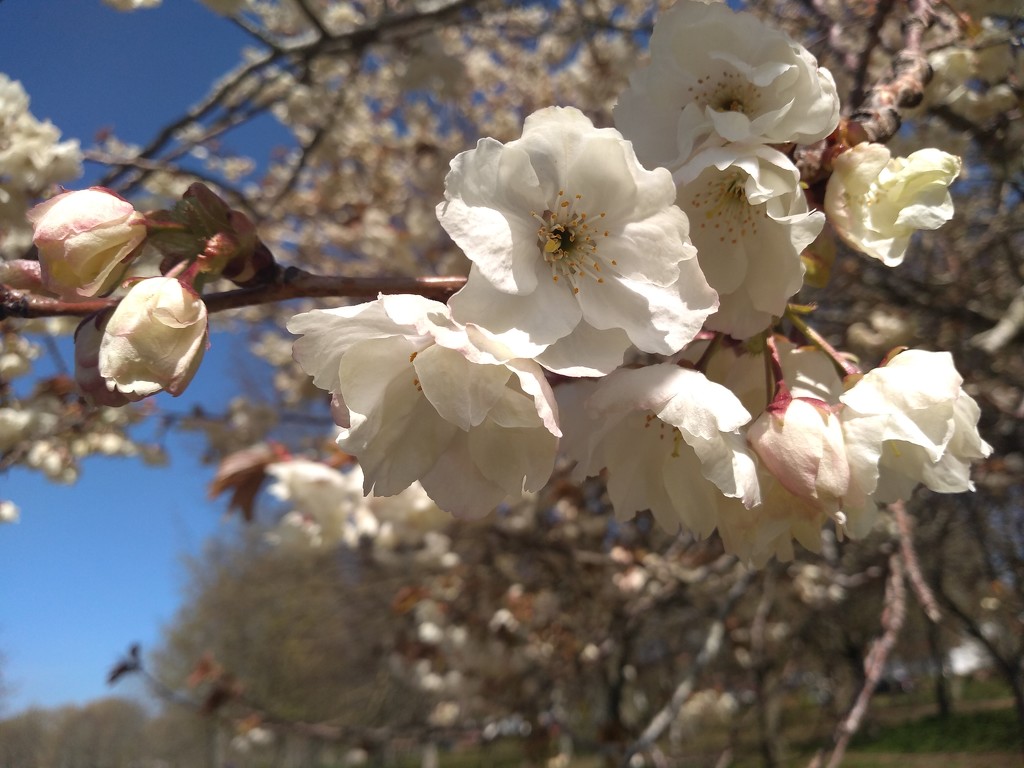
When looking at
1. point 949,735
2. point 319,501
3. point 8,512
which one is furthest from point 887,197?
point 949,735

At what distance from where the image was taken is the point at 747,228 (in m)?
0.78

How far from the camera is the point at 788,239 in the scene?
0.74 meters

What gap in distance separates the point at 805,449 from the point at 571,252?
1.16 ft

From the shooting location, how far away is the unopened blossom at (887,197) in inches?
29.9

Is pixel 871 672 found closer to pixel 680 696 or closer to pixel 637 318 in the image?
pixel 680 696

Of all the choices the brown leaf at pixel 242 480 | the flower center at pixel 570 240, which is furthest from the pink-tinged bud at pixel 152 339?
the brown leaf at pixel 242 480

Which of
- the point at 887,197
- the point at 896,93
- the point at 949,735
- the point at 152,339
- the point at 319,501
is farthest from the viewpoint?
the point at 949,735

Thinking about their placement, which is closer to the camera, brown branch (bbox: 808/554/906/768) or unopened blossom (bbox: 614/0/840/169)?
unopened blossom (bbox: 614/0/840/169)

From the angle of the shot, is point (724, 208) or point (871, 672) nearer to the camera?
point (724, 208)

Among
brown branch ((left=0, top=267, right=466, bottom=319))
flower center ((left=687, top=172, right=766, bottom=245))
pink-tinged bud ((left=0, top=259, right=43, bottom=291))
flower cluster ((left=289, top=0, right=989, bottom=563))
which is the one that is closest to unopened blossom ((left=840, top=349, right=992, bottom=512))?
flower cluster ((left=289, top=0, right=989, bottom=563))

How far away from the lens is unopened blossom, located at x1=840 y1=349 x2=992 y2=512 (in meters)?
0.71

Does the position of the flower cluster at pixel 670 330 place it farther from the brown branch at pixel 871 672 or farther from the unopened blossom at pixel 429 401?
the brown branch at pixel 871 672

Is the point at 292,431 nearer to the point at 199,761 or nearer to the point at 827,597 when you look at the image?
the point at 827,597

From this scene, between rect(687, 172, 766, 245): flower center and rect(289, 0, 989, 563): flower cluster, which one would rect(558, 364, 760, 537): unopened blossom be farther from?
rect(687, 172, 766, 245): flower center
